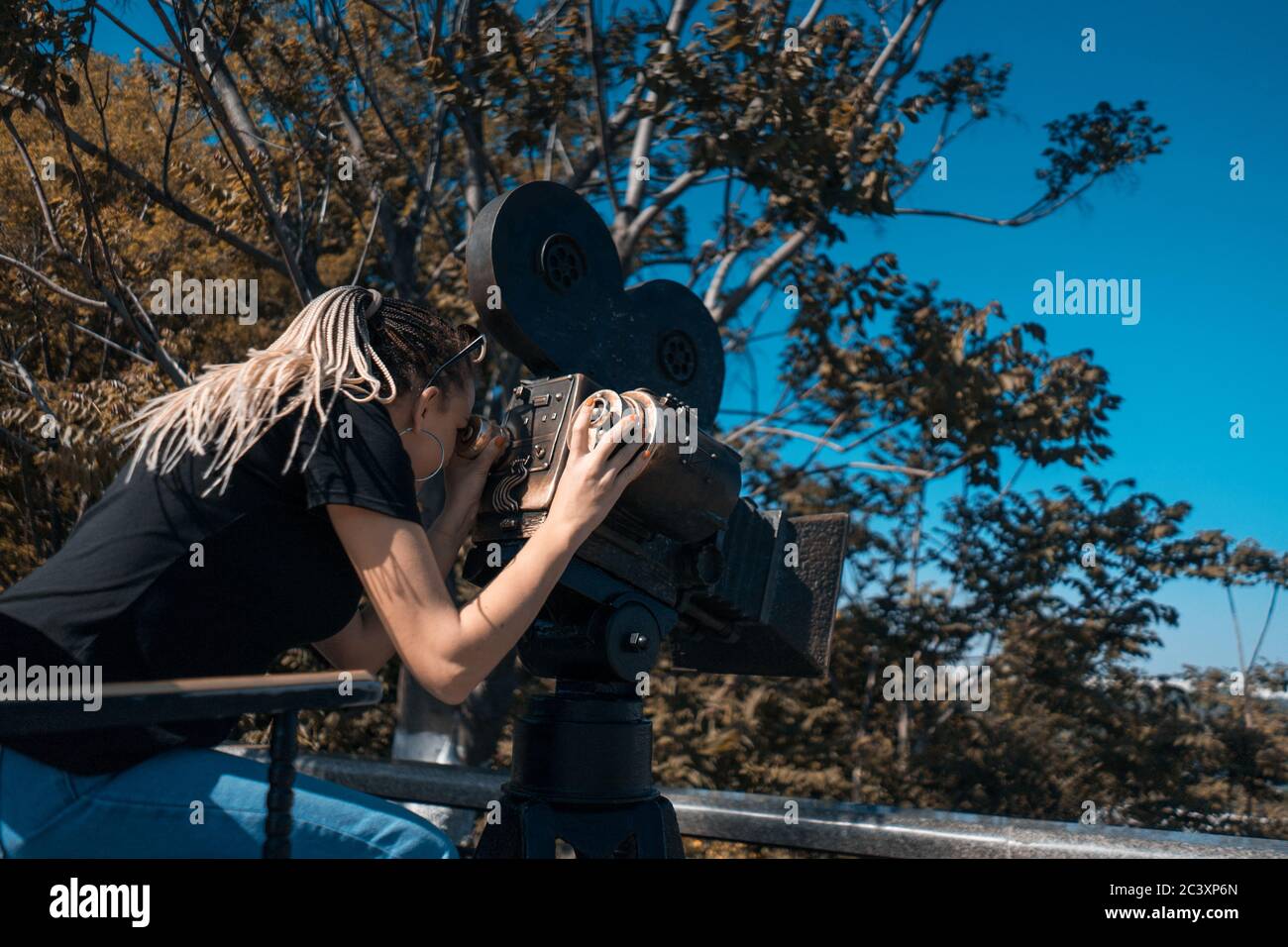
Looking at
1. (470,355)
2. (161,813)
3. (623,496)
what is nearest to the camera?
(161,813)

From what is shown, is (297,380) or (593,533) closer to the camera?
(297,380)

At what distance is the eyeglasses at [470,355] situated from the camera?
5.94ft

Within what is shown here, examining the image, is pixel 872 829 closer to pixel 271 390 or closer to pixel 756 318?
pixel 271 390

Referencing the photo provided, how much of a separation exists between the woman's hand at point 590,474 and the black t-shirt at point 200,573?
0.91 feet

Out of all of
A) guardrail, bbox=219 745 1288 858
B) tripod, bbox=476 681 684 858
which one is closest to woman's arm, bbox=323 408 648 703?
tripod, bbox=476 681 684 858

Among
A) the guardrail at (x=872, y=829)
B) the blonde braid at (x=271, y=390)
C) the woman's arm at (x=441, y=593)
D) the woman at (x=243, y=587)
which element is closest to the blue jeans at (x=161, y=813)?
the woman at (x=243, y=587)

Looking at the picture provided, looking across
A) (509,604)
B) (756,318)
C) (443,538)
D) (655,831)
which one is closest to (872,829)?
(655,831)

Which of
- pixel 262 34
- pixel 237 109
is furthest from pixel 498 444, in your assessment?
pixel 262 34

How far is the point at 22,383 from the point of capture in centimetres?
604

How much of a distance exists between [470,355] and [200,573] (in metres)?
0.64

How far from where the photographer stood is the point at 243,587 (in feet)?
4.83

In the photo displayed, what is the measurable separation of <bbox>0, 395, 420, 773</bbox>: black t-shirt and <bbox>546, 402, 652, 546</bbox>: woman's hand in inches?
11.0
